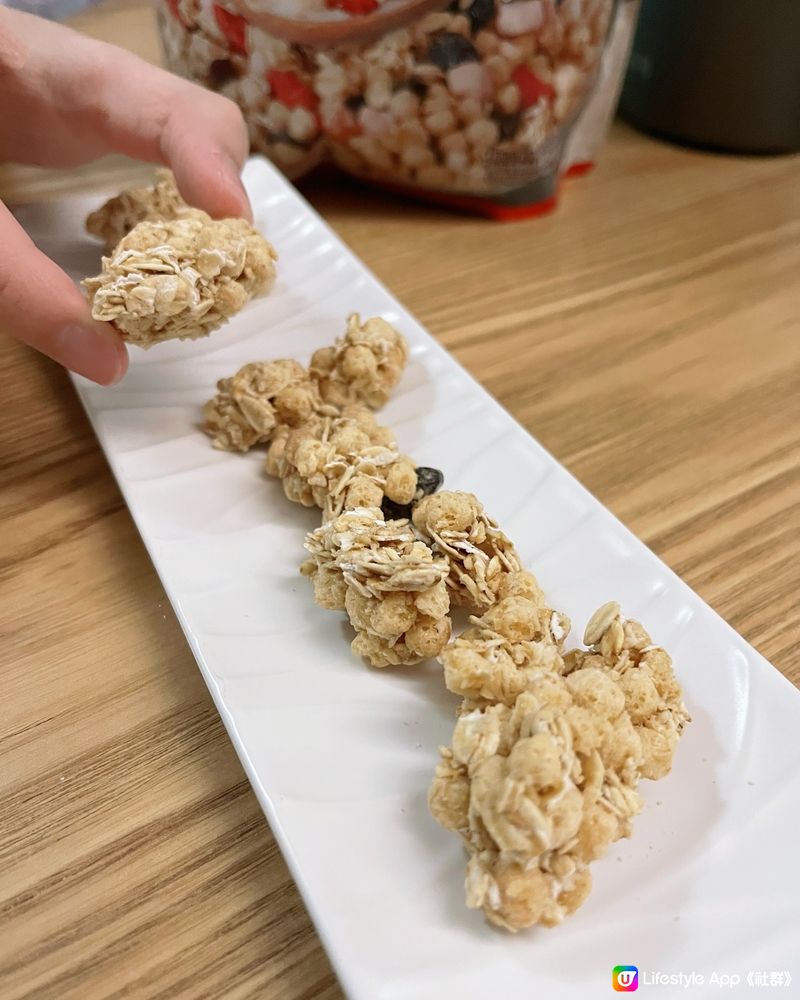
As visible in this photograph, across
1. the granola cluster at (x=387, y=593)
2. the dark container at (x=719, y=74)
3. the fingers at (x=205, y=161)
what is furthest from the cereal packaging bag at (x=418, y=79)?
the granola cluster at (x=387, y=593)

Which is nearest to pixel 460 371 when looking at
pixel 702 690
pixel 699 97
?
pixel 702 690

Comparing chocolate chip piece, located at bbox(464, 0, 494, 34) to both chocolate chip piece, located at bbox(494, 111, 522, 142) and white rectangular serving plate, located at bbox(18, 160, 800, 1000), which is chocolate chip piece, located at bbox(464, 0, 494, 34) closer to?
chocolate chip piece, located at bbox(494, 111, 522, 142)

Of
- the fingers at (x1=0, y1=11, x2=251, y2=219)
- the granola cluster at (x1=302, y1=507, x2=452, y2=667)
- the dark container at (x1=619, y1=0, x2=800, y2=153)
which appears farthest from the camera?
the dark container at (x1=619, y1=0, x2=800, y2=153)

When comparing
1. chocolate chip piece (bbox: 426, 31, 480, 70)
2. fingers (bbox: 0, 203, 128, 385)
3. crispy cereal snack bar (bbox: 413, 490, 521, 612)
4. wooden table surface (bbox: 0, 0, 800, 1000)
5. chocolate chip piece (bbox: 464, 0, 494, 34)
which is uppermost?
chocolate chip piece (bbox: 464, 0, 494, 34)

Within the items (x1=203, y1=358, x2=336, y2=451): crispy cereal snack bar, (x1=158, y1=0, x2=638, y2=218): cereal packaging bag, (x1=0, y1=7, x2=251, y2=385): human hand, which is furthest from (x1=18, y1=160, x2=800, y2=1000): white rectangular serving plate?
(x1=158, y1=0, x2=638, y2=218): cereal packaging bag

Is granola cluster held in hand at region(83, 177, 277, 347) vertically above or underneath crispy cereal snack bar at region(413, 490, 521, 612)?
above

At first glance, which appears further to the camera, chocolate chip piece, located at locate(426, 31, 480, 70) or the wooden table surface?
chocolate chip piece, located at locate(426, 31, 480, 70)

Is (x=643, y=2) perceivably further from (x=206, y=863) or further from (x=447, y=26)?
(x=206, y=863)
